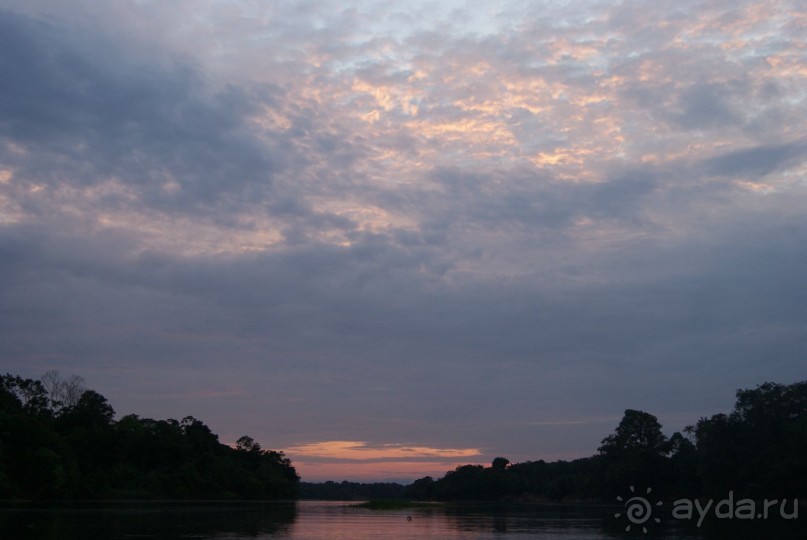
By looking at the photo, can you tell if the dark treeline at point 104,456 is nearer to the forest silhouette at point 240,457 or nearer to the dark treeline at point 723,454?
the forest silhouette at point 240,457

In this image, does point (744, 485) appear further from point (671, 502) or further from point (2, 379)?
point (2, 379)

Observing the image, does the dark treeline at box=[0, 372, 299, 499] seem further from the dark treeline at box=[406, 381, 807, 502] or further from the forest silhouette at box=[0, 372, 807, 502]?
the dark treeline at box=[406, 381, 807, 502]

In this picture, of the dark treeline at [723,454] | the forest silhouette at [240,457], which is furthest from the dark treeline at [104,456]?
the dark treeline at [723,454]

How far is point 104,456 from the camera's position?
120 m

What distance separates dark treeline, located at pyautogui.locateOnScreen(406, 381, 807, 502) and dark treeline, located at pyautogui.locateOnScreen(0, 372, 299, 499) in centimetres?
7501

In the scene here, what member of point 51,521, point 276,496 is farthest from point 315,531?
point 276,496

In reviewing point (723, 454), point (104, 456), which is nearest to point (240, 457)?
point (104, 456)

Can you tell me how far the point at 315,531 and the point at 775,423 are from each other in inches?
3093

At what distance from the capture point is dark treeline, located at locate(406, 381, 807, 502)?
93.2 meters

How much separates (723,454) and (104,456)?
93.8m

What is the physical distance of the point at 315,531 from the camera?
46.7 metres

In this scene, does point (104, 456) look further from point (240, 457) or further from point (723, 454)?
point (723, 454)

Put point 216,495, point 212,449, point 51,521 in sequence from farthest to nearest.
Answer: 1. point 212,449
2. point 216,495
3. point 51,521

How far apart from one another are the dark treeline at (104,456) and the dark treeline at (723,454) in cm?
7501
